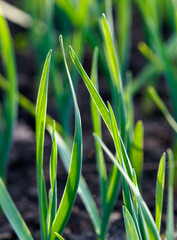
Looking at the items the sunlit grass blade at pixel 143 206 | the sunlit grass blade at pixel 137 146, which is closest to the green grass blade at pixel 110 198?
the sunlit grass blade at pixel 137 146

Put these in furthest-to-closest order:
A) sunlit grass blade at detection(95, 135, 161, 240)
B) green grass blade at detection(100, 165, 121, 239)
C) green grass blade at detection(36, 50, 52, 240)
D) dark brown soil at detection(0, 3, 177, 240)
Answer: dark brown soil at detection(0, 3, 177, 240) < green grass blade at detection(100, 165, 121, 239) < green grass blade at detection(36, 50, 52, 240) < sunlit grass blade at detection(95, 135, 161, 240)

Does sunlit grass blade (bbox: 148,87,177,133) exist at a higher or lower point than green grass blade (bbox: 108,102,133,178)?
higher

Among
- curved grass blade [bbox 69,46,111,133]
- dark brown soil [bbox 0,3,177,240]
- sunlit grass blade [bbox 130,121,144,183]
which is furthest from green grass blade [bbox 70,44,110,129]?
dark brown soil [bbox 0,3,177,240]

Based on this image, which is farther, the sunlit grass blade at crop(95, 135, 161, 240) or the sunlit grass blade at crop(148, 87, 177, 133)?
the sunlit grass blade at crop(148, 87, 177, 133)

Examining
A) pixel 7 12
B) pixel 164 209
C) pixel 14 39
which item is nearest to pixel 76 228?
pixel 164 209

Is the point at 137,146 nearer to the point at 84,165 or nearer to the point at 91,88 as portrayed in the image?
the point at 91,88

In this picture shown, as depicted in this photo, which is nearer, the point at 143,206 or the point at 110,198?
the point at 143,206

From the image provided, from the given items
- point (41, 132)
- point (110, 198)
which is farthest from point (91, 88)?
point (110, 198)

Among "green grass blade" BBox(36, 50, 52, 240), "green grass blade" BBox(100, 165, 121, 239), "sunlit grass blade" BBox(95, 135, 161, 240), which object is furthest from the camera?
"green grass blade" BBox(100, 165, 121, 239)

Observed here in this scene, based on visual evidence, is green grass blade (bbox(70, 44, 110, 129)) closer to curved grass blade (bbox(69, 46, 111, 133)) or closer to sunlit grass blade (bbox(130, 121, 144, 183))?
curved grass blade (bbox(69, 46, 111, 133))

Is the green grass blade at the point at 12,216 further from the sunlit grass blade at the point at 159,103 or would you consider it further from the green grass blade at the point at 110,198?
the sunlit grass blade at the point at 159,103

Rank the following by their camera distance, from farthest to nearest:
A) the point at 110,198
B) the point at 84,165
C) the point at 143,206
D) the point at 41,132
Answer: the point at 84,165 → the point at 110,198 → the point at 41,132 → the point at 143,206

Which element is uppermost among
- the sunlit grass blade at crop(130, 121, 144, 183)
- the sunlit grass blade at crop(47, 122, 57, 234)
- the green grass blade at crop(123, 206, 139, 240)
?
the sunlit grass blade at crop(130, 121, 144, 183)
